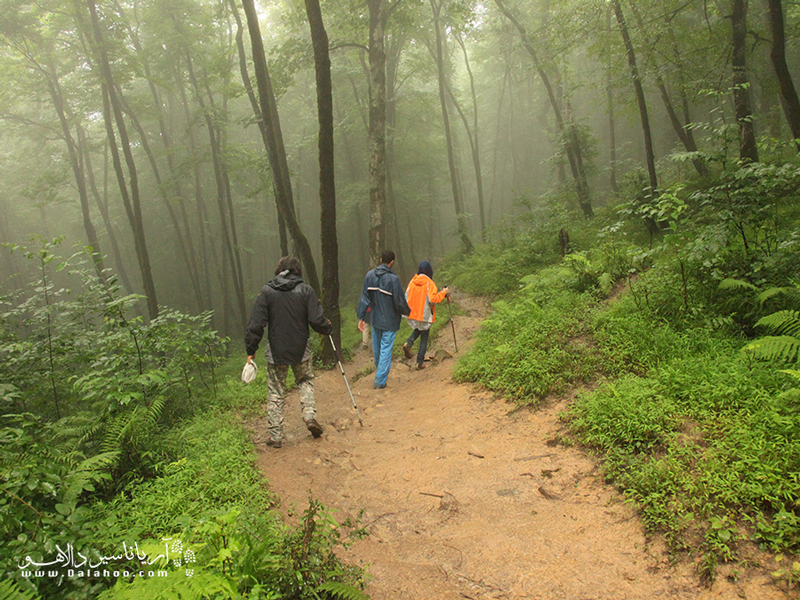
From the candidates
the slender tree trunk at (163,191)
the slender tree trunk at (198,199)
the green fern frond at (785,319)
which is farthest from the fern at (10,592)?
the slender tree trunk at (163,191)

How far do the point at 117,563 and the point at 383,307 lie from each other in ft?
17.3

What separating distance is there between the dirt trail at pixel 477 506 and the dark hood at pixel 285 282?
6.84 feet

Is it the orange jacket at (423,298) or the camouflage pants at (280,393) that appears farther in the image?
the orange jacket at (423,298)

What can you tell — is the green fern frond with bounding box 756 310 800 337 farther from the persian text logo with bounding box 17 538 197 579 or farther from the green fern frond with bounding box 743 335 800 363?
the persian text logo with bounding box 17 538 197 579

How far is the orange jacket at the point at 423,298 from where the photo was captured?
785 cm

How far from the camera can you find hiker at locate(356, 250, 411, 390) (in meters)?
7.26

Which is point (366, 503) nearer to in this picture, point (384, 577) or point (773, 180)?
point (384, 577)

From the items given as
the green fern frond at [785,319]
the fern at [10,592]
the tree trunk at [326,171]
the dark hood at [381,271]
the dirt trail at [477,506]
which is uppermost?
the tree trunk at [326,171]

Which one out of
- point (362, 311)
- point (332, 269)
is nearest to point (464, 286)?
point (332, 269)

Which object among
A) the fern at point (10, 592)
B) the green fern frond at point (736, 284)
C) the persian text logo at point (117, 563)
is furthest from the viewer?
the green fern frond at point (736, 284)

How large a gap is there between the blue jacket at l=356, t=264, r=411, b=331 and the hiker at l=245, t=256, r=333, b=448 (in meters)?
1.92

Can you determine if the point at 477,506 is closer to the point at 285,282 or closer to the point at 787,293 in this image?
the point at 285,282

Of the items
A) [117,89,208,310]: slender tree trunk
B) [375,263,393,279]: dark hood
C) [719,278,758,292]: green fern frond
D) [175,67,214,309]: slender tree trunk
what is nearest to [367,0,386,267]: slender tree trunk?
[375,263,393,279]: dark hood

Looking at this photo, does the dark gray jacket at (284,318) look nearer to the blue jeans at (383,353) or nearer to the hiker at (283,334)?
the hiker at (283,334)
